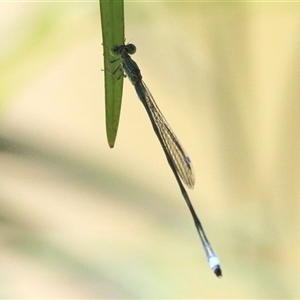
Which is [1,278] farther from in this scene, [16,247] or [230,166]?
[230,166]

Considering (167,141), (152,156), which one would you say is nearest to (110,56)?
(167,141)

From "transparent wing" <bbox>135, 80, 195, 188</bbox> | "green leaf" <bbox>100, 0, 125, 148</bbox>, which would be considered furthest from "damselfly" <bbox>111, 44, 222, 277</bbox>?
"green leaf" <bbox>100, 0, 125, 148</bbox>

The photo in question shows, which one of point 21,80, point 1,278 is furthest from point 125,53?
point 1,278

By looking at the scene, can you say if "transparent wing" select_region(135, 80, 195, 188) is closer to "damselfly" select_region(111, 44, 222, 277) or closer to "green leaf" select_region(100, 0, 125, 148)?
"damselfly" select_region(111, 44, 222, 277)

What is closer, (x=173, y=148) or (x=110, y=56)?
(x=110, y=56)

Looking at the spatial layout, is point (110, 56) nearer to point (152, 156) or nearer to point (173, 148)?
point (173, 148)
